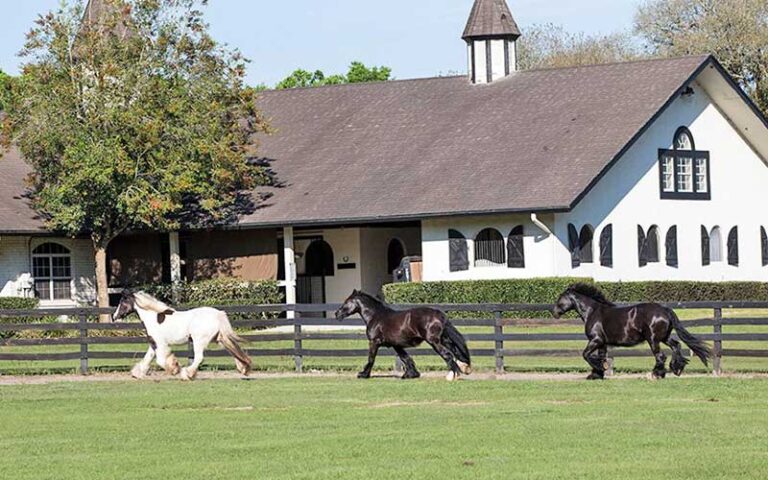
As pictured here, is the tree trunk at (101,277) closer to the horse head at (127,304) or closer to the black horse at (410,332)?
the horse head at (127,304)

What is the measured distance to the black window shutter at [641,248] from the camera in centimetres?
4016

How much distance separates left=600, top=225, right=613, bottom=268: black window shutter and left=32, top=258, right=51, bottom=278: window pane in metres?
14.7

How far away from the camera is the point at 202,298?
129 feet

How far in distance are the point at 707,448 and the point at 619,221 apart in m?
26.5

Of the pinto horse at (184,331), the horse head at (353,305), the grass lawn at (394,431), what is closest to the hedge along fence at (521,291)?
the horse head at (353,305)

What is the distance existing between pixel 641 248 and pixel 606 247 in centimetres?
157

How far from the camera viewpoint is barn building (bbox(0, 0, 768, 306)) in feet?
125

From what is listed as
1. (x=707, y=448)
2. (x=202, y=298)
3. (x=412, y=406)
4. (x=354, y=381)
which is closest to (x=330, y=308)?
(x=354, y=381)

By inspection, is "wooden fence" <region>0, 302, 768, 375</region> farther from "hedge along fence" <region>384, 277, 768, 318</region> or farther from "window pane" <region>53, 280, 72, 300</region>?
"window pane" <region>53, 280, 72, 300</region>

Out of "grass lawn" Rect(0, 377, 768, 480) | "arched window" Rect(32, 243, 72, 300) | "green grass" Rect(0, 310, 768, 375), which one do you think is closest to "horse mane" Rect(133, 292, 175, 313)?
"grass lawn" Rect(0, 377, 768, 480)

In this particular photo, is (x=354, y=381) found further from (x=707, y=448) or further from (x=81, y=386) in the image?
(x=707, y=448)

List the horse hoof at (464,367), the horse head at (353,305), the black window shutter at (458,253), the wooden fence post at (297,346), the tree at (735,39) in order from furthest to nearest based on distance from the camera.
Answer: the tree at (735,39) → the black window shutter at (458,253) → the wooden fence post at (297,346) → the horse head at (353,305) → the horse hoof at (464,367)

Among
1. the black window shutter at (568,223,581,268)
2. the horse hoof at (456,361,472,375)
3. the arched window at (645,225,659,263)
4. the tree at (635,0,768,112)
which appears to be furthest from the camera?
the tree at (635,0,768,112)

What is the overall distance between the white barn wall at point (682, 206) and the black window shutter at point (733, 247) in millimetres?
152
